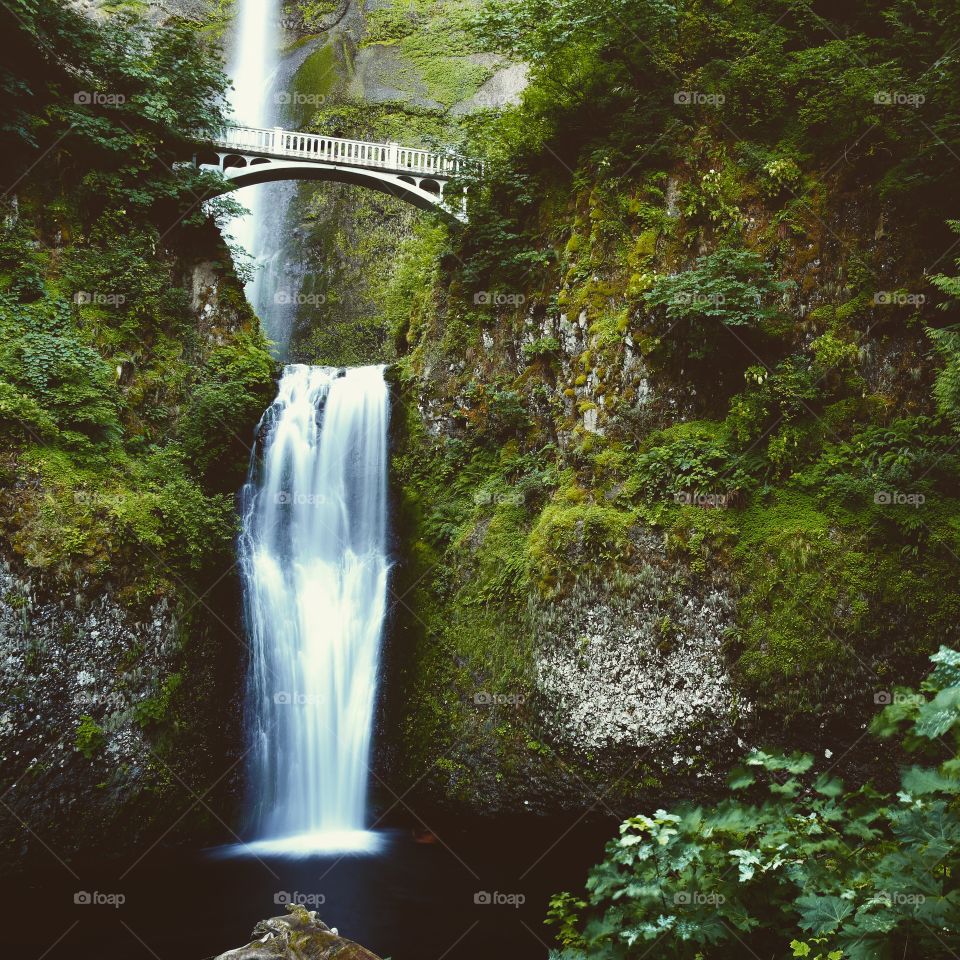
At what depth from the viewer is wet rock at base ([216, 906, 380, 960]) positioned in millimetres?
4457

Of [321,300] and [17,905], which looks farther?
[321,300]

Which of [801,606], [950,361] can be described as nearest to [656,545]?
[801,606]

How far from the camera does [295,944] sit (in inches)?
180

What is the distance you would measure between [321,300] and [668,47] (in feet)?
47.9

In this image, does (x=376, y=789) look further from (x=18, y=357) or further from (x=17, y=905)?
(x=18, y=357)

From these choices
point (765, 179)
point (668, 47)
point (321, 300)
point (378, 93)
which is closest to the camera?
point (765, 179)

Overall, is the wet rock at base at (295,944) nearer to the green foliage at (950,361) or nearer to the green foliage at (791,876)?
the green foliage at (791,876)

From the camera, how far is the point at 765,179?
950 centimetres

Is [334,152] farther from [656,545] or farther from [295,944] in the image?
[295,944]

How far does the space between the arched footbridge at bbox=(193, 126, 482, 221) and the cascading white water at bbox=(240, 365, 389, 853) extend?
510 centimetres

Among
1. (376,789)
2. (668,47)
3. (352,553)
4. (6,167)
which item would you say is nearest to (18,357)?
(6,167)

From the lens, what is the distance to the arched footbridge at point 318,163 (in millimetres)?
14492

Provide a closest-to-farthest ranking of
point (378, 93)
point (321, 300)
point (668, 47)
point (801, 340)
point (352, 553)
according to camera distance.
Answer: point (801, 340) < point (668, 47) < point (352, 553) < point (321, 300) < point (378, 93)

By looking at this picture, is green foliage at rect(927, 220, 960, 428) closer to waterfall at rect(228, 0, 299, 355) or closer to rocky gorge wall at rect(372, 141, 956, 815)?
rocky gorge wall at rect(372, 141, 956, 815)
